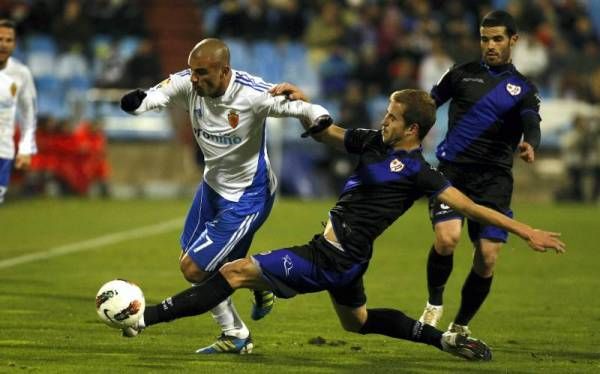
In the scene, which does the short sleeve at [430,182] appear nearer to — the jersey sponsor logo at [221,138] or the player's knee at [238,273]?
the player's knee at [238,273]

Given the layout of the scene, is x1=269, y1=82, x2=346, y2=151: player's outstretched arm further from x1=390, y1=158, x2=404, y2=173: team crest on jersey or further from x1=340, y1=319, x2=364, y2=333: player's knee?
x1=340, y1=319, x2=364, y2=333: player's knee

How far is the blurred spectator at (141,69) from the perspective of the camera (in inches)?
991

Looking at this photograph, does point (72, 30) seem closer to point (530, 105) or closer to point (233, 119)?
point (530, 105)

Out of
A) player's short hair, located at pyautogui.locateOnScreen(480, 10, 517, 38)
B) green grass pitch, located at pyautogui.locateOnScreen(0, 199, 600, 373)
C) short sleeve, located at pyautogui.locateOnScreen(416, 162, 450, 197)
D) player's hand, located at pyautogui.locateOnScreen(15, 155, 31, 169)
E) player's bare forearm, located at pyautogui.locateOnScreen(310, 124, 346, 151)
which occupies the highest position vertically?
player's short hair, located at pyautogui.locateOnScreen(480, 10, 517, 38)

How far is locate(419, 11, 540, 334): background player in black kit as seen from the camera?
9.18m

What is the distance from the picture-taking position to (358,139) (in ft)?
26.0

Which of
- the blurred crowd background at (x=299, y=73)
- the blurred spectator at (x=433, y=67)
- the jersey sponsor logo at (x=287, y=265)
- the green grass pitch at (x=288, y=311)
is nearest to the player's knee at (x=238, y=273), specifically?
the jersey sponsor logo at (x=287, y=265)

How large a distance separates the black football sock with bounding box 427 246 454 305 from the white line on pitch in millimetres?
5852

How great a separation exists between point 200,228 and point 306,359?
3.67 ft

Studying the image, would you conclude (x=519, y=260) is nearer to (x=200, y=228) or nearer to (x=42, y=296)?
(x=42, y=296)

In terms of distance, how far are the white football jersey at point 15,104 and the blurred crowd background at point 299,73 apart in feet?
38.6

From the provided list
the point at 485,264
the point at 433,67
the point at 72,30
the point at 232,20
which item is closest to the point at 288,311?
the point at 485,264

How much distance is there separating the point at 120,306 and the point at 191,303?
0.43 metres

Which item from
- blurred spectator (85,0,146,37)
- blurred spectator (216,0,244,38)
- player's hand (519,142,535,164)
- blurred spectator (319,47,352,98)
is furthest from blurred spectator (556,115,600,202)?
player's hand (519,142,535,164)
